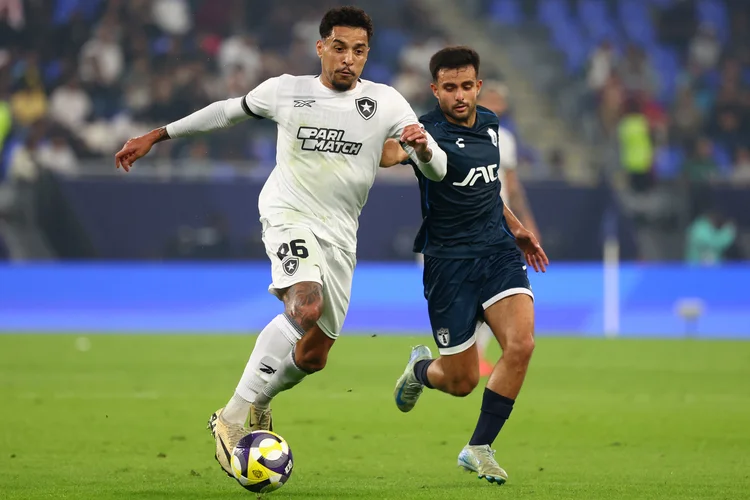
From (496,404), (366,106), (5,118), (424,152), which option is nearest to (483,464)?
(496,404)

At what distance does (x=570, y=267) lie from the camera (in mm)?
16578

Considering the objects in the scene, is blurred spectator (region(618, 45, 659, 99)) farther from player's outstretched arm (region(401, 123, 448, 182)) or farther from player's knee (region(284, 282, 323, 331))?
player's knee (region(284, 282, 323, 331))

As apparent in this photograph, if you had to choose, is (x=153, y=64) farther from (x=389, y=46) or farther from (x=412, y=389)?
(x=412, y=389)

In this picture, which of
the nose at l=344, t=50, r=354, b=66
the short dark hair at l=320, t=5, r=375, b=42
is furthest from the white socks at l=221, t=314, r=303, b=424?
the short dark hair at l=320, t=5, r=375, b=42

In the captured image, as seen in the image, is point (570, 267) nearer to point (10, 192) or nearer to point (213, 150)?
point (213, 150)

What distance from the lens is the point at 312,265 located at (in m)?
6.23

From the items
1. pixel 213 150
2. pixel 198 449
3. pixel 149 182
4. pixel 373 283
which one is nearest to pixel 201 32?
pixel 213 150

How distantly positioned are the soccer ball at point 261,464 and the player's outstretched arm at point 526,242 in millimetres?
1982

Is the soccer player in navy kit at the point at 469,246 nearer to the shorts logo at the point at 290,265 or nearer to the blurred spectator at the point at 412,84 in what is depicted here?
the shorts logo at the point at 290,265

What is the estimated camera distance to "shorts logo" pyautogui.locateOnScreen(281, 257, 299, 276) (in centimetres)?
621

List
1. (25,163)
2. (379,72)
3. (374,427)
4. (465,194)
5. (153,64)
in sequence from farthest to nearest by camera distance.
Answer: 1. (379,72)
2. (153,64)
3. (25,163)
4. (374,427)
5. (465,194)

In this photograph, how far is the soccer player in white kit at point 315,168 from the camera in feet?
20.8

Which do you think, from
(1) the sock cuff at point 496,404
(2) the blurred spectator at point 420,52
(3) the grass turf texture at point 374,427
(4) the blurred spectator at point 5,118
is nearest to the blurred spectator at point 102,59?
(4) the blurred spectator at point 5,118

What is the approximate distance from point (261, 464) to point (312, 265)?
1.02 metres
